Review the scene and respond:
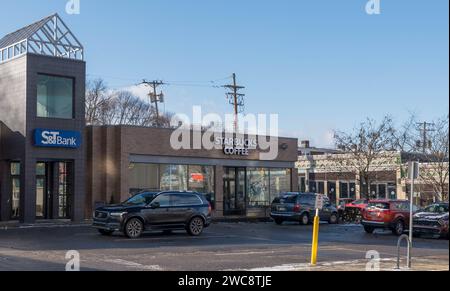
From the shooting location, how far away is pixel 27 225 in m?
26.2

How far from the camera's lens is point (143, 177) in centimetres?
3253

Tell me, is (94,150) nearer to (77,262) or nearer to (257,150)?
(257,150)

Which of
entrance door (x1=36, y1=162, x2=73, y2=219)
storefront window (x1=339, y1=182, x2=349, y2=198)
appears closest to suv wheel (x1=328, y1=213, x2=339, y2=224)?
entrance door (x1=36, y1=162, x2=73, y2=219)

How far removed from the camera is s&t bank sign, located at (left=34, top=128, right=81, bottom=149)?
27969mm

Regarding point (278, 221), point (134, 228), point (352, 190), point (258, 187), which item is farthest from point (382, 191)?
point (134, 228)

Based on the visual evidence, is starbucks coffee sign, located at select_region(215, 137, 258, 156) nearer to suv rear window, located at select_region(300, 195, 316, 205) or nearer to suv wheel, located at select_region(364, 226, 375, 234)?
suv rear window, located at select_region(300, 195, 316, 205)

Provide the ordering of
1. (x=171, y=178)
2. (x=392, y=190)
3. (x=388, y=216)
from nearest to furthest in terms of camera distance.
A: (x=388, y=216), (x=171, y=178), (x=392, y=190)

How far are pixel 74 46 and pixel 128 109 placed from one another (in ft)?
121

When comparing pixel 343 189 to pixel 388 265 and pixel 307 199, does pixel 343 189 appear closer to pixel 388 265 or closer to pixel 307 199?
pixel 307 199

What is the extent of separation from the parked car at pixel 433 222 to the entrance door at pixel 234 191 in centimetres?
1268

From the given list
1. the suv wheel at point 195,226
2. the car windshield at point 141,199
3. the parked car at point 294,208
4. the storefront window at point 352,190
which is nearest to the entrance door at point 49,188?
the car windshield at point 141,199

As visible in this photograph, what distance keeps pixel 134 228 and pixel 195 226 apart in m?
2.62

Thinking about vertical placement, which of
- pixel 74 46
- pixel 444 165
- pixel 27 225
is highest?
pixel 74 46

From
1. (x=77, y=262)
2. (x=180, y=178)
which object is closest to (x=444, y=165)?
(x=180, y=178)
